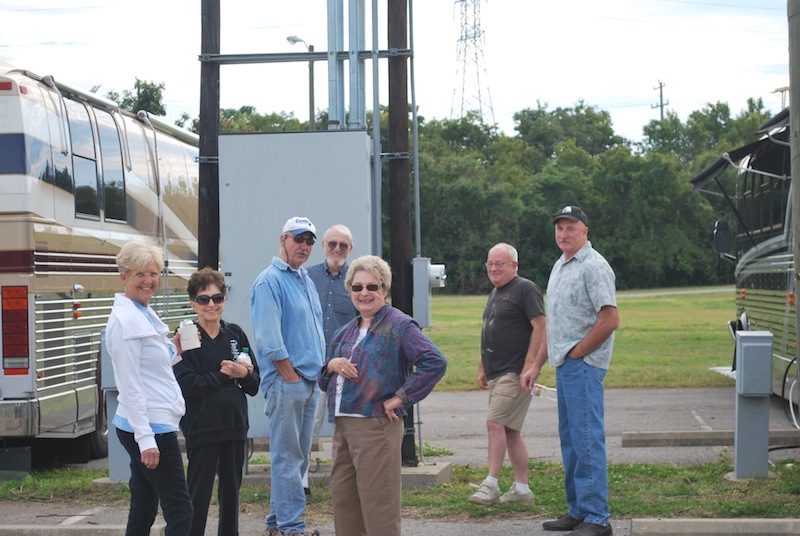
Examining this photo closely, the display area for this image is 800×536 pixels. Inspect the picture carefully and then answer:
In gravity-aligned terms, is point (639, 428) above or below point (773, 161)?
below

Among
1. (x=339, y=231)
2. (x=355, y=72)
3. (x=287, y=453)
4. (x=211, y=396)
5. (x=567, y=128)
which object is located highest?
(x=567, y=128)

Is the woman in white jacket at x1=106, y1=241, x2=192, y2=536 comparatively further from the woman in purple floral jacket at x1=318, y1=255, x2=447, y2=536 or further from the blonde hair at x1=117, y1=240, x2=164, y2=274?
the woman in purple floral jacket at x1=318, y1=255, x2=447, y2=536

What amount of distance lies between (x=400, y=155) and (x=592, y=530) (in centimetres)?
374

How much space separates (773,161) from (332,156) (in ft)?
23.0

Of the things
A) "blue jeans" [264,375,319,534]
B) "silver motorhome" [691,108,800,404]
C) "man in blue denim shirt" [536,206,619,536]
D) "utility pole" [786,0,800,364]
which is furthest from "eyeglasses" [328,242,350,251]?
"silver motorhome" [691,108,800,404]

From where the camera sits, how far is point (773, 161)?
13.7 meters

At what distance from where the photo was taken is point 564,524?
24.1ft

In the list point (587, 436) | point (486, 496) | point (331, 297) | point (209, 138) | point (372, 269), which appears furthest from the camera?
point (209, 138)

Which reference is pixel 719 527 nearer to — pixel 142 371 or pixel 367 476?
pixel 367 476

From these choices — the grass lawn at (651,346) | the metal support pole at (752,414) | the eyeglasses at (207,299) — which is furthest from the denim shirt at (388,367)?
the grass lawn at (651,346)

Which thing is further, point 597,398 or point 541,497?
point 541,497

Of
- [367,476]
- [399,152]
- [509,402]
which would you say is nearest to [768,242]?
[399,152]

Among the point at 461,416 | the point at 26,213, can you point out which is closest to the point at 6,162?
the point at 26,213

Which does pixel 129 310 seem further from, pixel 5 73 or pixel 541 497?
pixel 5 73
